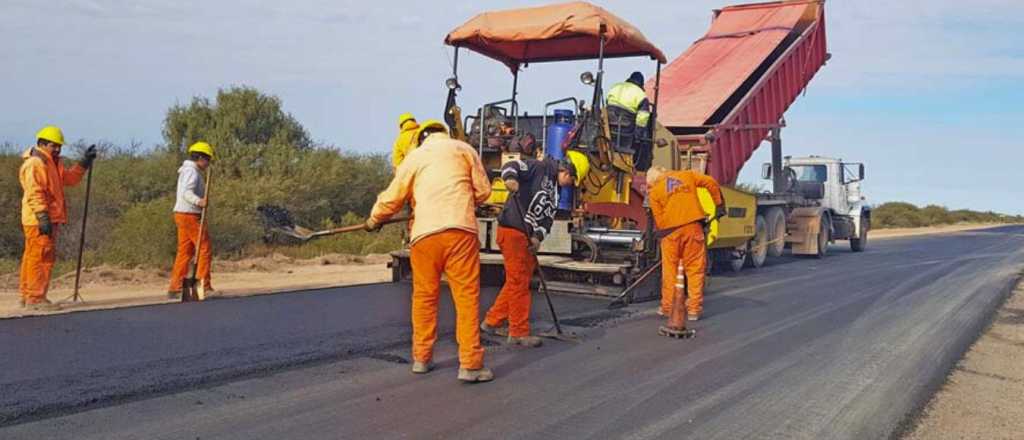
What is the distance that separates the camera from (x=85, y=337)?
5590 mm

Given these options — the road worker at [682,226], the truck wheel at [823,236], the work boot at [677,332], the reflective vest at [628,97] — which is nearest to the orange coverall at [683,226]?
the road worker at [682,226]

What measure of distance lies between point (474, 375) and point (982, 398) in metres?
3.06

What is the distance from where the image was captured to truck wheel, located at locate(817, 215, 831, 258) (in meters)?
16.7

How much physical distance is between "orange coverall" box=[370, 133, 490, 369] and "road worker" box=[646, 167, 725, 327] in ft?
9.48

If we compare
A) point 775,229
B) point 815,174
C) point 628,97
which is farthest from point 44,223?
point 815,174

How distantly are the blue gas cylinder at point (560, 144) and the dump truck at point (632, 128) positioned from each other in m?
0.01

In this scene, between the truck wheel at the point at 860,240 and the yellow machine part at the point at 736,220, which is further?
the truck wheel at the point at 860,240

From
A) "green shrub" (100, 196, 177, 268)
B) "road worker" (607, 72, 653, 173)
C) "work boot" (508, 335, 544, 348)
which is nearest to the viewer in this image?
"work boot" (508, 335, 544, 348)

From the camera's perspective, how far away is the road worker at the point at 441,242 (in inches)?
191

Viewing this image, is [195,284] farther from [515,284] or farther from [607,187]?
[607,187]

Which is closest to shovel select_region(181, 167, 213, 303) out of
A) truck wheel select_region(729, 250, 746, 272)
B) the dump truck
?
the dump truck

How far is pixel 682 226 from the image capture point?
24.1 ft

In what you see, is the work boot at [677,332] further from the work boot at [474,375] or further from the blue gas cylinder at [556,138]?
the blue gas cylinder at [556,138]

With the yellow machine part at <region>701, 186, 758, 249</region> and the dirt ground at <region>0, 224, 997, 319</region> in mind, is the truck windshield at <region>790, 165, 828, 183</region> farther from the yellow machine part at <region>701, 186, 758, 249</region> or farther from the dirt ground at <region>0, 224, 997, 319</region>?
the dirt ground at <region>0, 224, 997, 319</region>
